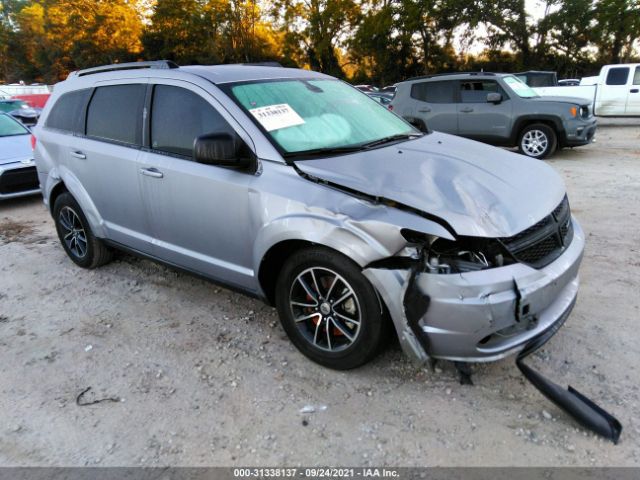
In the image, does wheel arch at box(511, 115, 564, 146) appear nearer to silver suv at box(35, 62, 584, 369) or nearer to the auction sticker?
silver suv at box(35, 62, 584, 369)

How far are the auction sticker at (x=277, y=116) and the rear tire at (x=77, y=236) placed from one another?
88.1 inches

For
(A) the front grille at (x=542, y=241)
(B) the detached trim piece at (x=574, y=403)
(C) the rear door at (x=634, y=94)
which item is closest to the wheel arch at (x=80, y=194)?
(A) the front grille at (x=542, y=241)

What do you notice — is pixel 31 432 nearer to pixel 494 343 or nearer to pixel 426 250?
pixel 426 250

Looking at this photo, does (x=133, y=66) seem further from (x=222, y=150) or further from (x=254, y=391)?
(x=254, y=391)

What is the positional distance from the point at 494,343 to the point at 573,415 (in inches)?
20.0

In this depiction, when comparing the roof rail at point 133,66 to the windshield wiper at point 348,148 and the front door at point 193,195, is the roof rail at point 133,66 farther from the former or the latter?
the windshield wiper at point 348,148

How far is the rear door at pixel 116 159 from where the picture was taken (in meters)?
3.82

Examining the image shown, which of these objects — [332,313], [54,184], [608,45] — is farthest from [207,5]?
[332,313]

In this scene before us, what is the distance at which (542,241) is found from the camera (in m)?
2.74

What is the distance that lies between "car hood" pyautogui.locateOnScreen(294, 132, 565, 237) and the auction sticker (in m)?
0.39

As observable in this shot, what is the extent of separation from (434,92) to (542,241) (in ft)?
28.1

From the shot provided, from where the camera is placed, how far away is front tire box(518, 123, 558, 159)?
967cm

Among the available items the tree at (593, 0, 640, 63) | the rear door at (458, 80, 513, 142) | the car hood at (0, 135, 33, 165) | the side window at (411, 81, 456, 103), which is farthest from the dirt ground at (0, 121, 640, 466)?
the tree at (593, 0, 640, 63)

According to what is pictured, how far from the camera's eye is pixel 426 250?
2541mm
